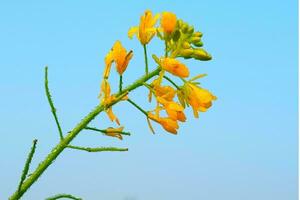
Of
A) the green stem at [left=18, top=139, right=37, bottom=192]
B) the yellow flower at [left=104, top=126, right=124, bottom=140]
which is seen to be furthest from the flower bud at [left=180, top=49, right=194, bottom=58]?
the green stem at [left=18, top=139, right=37, bottom=192]

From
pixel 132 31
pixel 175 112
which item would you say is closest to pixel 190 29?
pixel 132 31

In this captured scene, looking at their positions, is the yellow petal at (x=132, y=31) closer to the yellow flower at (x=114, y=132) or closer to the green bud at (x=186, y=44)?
the green bud at (x=186, y=44)

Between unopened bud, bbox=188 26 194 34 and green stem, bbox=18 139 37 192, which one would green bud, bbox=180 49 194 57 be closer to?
unopened bud, bbox=188 26 194 34

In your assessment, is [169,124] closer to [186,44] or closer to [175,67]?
→ [175,67]

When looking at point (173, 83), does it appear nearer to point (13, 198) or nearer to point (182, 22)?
point (182, 22)

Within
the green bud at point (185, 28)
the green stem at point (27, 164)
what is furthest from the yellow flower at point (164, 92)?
the green stem at point (27, 164)

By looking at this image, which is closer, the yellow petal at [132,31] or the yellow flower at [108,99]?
the yellow flower at [108,99]
